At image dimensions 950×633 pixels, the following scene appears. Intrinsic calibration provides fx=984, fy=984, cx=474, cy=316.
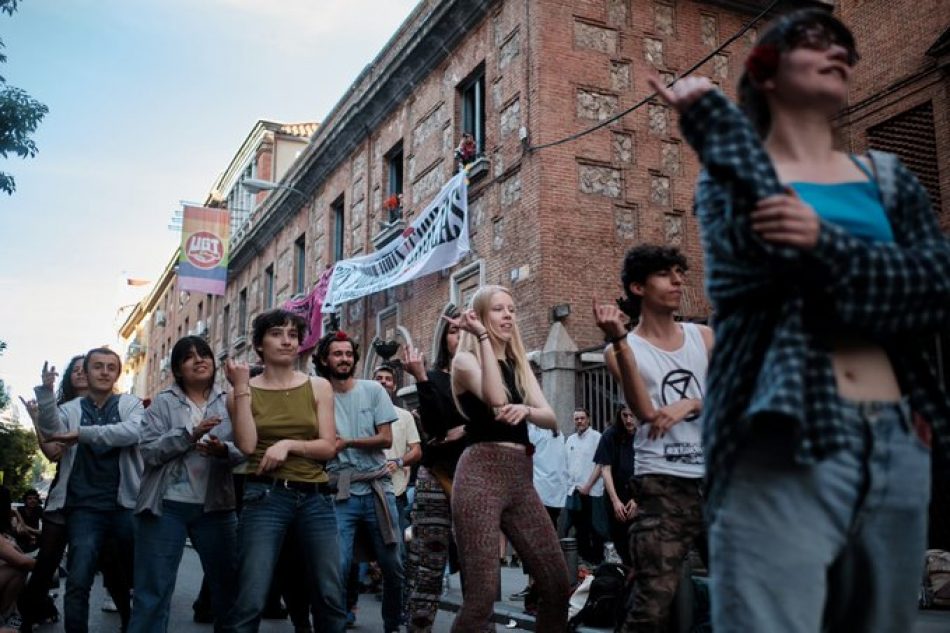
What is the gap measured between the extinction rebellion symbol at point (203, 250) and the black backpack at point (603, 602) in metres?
24.5

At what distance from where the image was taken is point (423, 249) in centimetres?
1756

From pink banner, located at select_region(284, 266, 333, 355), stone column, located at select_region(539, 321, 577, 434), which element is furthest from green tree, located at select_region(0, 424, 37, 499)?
stone column, located at select_region(539, 321, 577, 434)

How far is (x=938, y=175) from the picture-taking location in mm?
14328

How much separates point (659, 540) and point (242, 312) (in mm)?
34077

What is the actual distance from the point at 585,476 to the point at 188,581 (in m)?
5.02

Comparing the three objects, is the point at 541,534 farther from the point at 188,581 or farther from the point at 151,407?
the point at 188,581

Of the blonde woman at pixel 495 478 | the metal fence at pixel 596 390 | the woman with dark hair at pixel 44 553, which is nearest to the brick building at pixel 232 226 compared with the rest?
the metal fence at pixel 596 390

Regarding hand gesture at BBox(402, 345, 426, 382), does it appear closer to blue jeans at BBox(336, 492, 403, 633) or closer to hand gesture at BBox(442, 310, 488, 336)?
hand gesture at BBox(442, 310, 488, 336)

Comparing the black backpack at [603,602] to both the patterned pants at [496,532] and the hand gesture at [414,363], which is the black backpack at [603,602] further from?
the patterned pants at [496,532]

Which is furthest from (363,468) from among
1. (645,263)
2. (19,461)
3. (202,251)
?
(19,461)

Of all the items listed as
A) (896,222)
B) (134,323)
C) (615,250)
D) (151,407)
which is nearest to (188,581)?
(151,407)

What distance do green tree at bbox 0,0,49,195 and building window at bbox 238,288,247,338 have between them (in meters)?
20.1

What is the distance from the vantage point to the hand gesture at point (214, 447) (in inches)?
210

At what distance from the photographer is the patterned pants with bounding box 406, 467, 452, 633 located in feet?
17.6
